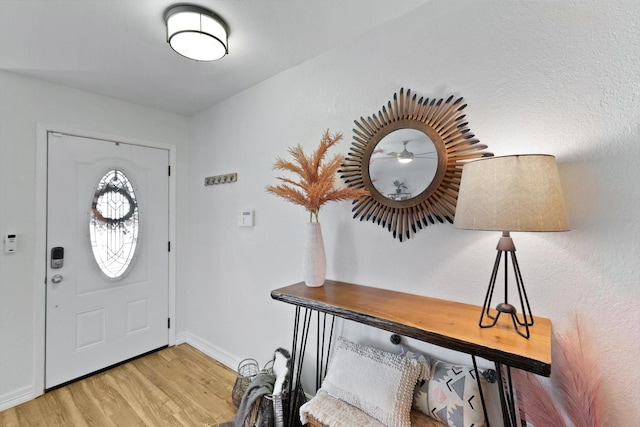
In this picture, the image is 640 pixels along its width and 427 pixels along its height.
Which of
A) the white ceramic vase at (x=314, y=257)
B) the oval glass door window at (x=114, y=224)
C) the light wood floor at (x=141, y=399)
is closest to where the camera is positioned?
the white ceramic vase at (x=314, y=257)

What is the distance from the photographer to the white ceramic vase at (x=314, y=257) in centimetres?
Answer: 159

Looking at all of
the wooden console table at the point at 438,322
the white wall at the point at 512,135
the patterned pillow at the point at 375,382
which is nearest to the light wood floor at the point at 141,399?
the white wall at the point at 512,135

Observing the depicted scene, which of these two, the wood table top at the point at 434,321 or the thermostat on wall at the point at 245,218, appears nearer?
the wood table top at the point at 434,321

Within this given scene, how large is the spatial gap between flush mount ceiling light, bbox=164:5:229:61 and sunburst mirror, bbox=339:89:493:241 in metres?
0.89

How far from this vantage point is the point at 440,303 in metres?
1.33

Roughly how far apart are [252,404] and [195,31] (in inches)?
82.6

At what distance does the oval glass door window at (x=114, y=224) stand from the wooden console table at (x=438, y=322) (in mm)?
1847

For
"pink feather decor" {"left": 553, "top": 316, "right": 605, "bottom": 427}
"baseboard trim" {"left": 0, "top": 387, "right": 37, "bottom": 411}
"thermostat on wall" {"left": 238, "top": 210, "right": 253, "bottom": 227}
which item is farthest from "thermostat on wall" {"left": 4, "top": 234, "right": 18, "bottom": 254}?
"pink feather decor" {"left": 553, "top": 316, "right": 605, "bottom": 427}

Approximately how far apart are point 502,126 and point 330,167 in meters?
0.81

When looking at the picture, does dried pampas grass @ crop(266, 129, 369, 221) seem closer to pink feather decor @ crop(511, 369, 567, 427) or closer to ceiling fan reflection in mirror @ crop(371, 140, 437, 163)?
ceiling fan reflection in mirror @ crop(371, 140, 437, 163)

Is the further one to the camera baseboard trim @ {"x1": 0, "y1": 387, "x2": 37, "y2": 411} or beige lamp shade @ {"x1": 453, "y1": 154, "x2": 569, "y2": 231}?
baseboard trim @ {"x1": 0, "y1": 387, "x2": 37, "y2": 411}

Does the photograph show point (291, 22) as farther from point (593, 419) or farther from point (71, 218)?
point (71, 218)

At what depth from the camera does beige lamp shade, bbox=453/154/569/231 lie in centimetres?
90

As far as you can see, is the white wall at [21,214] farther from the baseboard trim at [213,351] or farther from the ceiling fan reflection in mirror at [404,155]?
the ceiling fan reflection in mirror at [404,155]
